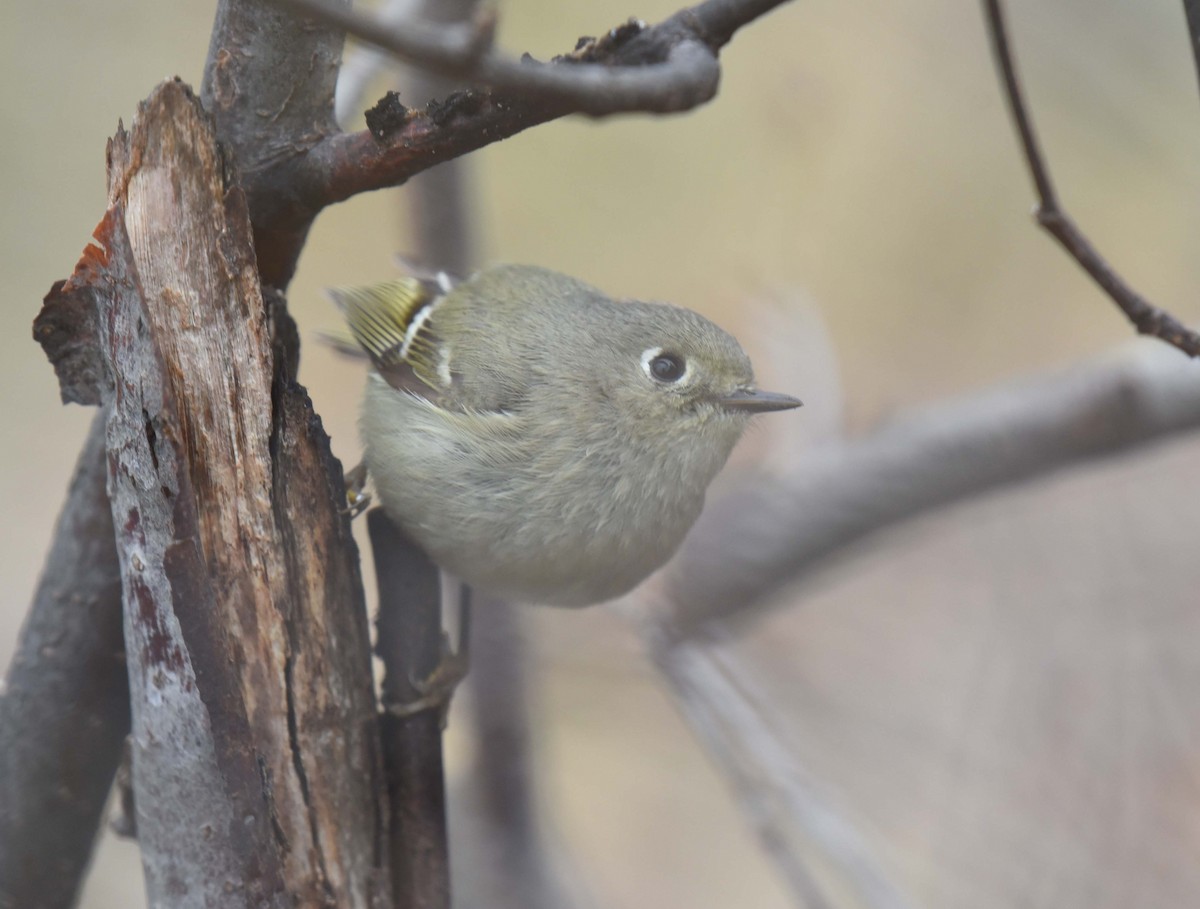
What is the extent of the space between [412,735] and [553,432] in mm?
602

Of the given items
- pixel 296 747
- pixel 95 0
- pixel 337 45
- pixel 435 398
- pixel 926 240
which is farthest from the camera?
pixel 926 240

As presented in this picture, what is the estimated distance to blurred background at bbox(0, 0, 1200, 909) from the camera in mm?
3217

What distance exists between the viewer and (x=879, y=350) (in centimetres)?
527

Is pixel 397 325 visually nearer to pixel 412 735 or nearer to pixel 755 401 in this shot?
pixel 755 401

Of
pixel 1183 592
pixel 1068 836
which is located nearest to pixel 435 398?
pixel 1068 836

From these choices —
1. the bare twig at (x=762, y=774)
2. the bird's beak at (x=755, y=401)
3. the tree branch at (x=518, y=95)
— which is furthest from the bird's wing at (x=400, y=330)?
the bare twig at (x=762, y=774)

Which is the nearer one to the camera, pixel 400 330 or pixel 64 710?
pixel 64 710

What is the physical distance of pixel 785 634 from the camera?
4441 millimetres

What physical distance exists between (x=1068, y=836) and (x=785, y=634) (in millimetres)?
1477

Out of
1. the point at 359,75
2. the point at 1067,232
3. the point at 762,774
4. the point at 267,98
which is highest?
the point at 359,75

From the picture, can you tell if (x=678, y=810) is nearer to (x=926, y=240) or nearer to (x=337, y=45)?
(x=926, y=240)

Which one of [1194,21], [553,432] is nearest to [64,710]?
[553,432]

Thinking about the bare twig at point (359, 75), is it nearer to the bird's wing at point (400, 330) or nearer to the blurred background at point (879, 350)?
the bird's wing at point (400, 330)

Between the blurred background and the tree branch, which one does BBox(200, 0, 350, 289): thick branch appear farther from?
the blurred background
